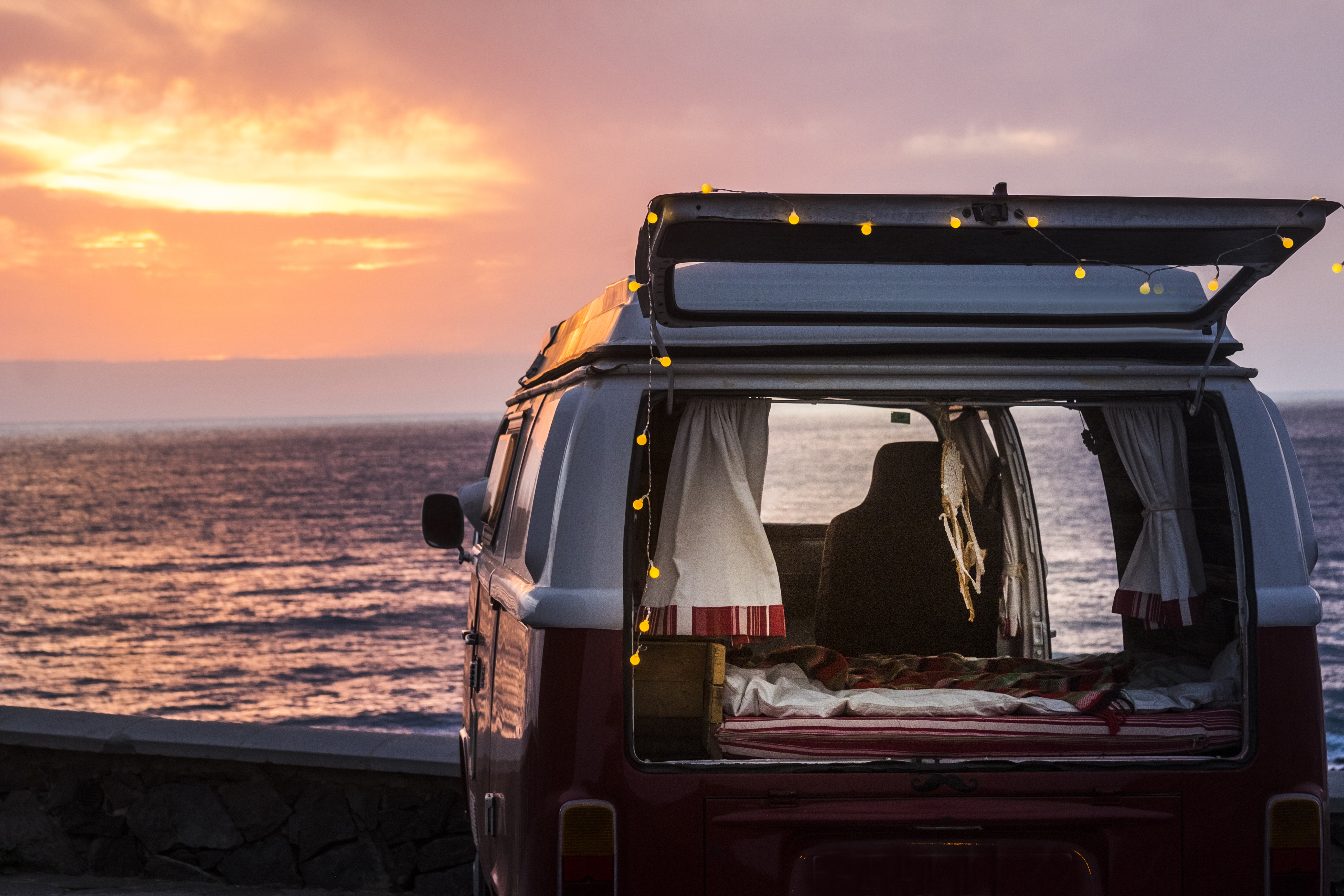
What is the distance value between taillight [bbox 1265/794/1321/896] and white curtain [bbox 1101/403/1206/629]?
25.0 inches

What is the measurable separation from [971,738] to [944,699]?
30cm

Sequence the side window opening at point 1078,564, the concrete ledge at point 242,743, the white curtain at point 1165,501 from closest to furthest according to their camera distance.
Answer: the white curtain at point 1165,501 < the concrete ledge at point 242,743 < the side window opening at point 1078,564

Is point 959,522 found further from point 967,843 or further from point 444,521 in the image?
point 967,843

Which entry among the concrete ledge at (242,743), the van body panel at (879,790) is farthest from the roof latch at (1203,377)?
the concrete ledge at (242,743)

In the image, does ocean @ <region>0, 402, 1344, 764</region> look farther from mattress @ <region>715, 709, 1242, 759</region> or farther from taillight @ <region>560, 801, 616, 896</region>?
taillight @ <region>560, 801, 616, 896</region>

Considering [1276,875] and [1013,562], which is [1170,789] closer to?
[1276,875]

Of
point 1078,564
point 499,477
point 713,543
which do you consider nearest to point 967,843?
point 713,543

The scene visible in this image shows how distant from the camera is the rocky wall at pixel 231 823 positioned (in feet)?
18.9

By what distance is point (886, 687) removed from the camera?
11.7 ft

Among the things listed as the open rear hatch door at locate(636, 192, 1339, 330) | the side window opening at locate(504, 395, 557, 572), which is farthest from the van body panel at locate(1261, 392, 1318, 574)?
the side window opening at locate(504, 395, 557, 572)

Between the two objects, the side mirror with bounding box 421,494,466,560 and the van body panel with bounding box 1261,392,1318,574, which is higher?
the van body panel with bounding box 1261,392,1318,574

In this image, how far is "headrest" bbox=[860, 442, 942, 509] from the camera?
16.5 feet

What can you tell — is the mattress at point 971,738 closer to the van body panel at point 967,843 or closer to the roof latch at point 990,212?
the van body panel at point 967,843

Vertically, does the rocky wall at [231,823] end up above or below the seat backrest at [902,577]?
below
